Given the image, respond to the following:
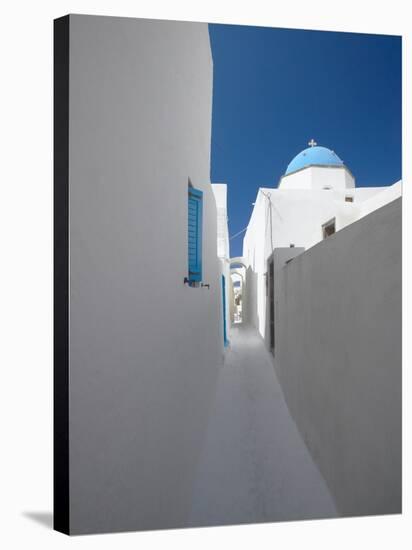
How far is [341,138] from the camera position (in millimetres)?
3234

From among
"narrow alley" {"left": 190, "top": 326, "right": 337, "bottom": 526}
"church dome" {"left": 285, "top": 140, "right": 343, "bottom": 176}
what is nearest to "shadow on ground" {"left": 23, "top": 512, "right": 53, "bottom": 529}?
"narrow alley" {"left": 190, "top": 326, "right": 337, "bottom": 526}

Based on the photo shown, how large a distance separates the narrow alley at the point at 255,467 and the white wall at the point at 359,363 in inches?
9.3

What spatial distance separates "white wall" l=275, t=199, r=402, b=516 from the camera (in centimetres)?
182

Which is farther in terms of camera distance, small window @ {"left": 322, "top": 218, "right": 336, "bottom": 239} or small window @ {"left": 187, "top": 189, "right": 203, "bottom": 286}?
small window @ {"left": 322, "top": 218, "right": 336, "bottom": 239}

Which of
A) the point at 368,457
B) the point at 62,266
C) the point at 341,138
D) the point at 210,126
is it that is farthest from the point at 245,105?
the point at 368,457

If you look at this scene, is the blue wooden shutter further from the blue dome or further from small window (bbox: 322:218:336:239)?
the blue dome

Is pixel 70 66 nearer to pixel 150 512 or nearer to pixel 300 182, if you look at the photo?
pixel 150 512

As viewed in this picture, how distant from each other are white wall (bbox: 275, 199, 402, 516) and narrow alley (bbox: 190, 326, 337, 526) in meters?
0.24

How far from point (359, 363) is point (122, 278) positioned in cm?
164

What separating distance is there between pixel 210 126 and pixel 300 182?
8.25 meters

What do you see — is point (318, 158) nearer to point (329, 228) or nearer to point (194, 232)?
point (329, 228)

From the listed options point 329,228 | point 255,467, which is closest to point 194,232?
point 255,467

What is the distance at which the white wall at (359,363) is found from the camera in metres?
1.82

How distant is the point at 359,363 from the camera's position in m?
2.12
